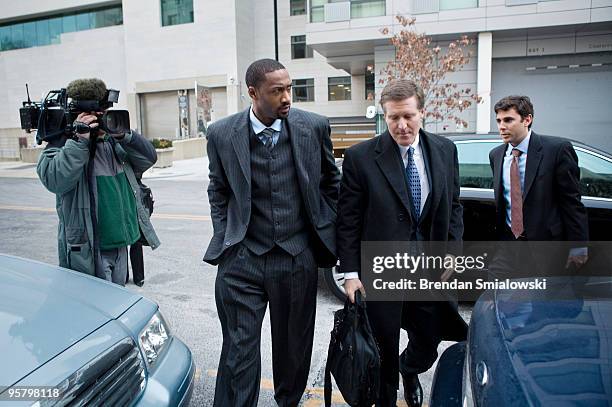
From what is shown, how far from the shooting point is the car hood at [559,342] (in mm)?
1533

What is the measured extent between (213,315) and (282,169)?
2.54 metres

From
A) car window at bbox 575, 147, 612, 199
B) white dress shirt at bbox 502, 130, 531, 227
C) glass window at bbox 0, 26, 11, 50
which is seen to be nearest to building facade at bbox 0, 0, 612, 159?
glass window at bbox 0, 26, 11, 50

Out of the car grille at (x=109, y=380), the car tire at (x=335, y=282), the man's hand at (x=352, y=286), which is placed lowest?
the car tire at (x=335, y=282)

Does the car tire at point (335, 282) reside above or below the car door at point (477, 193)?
below

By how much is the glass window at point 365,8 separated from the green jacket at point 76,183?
1883 cm

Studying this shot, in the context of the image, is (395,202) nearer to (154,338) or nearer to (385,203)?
(385,203)

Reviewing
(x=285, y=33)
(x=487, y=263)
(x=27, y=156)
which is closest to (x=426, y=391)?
(x=487, y=263)

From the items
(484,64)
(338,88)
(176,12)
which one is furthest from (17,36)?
(484,64)

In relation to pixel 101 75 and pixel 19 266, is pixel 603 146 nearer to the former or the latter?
pixel 19 266

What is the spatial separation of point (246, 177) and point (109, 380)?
115cm

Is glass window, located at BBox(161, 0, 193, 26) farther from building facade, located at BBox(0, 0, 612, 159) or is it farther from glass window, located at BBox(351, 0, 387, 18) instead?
glass window, located at BBox(351, 0, 387, 18)

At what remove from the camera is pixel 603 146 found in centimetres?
2047

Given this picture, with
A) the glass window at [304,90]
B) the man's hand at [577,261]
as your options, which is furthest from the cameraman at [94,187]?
the glass window at [304,90]

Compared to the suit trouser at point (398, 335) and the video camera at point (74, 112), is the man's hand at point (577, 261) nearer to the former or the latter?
the suit trouser at point (398, 335)
